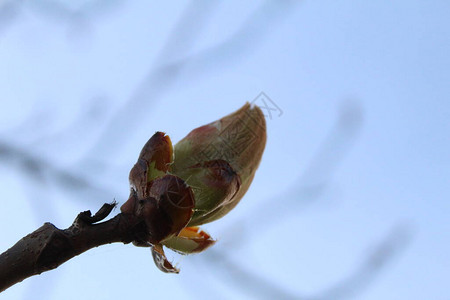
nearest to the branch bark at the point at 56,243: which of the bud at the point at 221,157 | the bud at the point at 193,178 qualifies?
the bud at the point at 193,178

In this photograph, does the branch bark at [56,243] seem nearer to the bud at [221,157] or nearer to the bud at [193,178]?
the bud at [193,178]

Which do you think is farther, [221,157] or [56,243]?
[221,157]

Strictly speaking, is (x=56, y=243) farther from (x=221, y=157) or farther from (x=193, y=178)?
(x=221, y=157)

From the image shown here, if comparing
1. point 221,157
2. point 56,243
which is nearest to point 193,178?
point 221,157

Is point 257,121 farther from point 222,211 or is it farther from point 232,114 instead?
point 222,211

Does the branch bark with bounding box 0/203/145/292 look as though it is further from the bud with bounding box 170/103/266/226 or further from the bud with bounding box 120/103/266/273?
the bud with bounding box 170/103/266/226

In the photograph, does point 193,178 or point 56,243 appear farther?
point 193,178

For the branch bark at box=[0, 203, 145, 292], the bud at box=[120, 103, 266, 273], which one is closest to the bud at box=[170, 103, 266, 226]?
the bud at box=[120, 103, 266, 273]

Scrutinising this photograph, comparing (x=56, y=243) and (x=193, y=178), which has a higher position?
(x=193, y=178)
